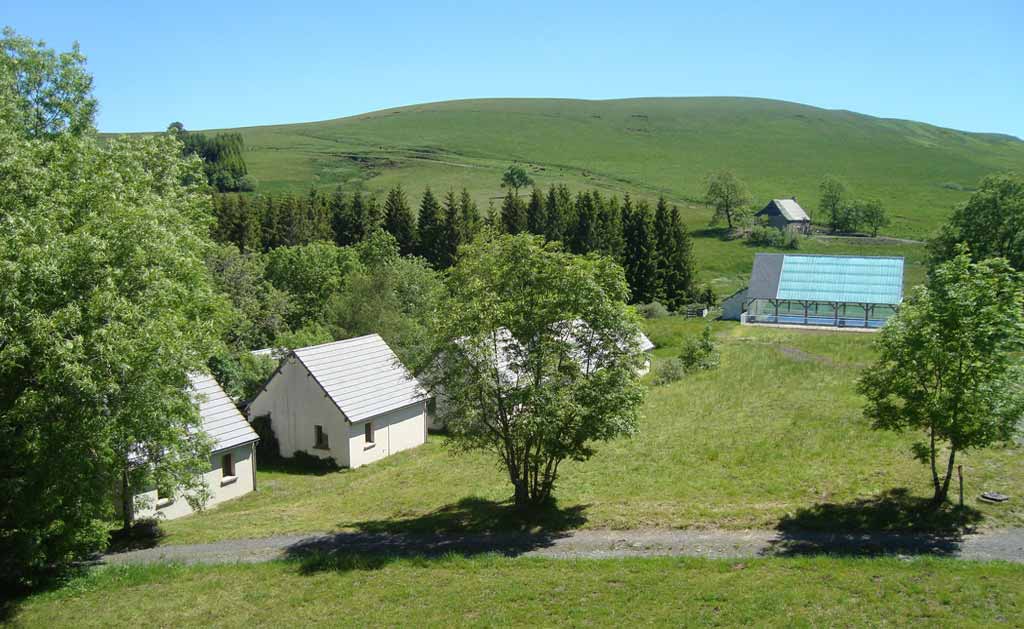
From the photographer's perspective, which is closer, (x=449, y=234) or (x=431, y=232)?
(x=449, y=234)

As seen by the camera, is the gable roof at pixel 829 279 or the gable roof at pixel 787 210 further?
the gable roof at pixel 787 210

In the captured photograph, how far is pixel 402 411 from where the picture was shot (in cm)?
3453

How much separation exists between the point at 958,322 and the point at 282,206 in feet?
248

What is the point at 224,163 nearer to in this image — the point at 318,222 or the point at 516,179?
the point at 516,179

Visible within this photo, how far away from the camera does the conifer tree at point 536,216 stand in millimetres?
84062

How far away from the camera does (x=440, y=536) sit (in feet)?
64.9

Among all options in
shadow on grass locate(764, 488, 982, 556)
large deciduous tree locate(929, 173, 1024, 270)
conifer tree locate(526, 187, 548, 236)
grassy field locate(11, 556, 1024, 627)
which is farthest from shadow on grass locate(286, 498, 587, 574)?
conifer tree locate(526, 187, 548, 236)

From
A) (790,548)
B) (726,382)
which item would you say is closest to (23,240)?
(790,548)

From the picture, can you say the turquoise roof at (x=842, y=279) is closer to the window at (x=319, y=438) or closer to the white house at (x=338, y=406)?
the white house at (x=338, y=406)

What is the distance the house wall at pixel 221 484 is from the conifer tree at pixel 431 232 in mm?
51077

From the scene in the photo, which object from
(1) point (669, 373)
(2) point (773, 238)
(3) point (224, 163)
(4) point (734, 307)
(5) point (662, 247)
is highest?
(3) point (224, 163)

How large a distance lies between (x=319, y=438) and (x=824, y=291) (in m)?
40.7

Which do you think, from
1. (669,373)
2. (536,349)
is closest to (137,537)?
(536,349)

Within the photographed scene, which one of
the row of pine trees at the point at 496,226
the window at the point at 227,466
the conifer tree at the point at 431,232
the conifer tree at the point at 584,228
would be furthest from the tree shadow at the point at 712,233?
the window at the point at 227,466
